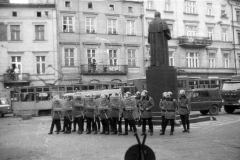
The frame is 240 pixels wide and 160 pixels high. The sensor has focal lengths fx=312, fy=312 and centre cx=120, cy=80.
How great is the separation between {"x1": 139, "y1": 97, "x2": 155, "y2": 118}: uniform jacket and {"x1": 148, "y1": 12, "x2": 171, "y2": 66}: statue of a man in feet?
11.1

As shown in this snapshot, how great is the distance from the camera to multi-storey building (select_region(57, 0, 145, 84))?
35156mm

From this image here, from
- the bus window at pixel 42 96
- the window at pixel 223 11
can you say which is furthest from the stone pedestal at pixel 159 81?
the window at pixel 223 11

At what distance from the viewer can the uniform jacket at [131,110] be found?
1262 centimetres

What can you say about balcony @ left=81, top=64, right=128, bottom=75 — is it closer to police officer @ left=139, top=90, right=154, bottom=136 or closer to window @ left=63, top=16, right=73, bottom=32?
window @ left=63, top=16, right=73, bottom=32

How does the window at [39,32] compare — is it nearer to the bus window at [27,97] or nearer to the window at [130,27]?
the bus window at [27,97]

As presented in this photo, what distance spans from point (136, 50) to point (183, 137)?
90.7ft

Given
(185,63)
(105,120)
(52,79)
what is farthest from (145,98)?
(185,63)

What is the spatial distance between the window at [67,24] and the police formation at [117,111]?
860 inches

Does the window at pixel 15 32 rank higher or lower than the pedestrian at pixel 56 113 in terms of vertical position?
higher

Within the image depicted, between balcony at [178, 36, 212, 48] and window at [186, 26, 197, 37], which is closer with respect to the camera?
balcony at [178, 36, 212, 48]

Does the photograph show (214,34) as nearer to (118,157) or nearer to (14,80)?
(14,80)

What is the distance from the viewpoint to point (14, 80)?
3266 centimetres

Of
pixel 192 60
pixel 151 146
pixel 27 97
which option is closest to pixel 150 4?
pixel 192 60

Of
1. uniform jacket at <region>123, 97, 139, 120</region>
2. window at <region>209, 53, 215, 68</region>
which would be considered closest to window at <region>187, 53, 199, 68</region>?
window at <region>209, 53, 215, 68</region>
